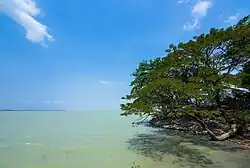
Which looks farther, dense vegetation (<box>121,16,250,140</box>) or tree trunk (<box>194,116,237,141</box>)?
tree trunk (<box>194,116,237,141</box>)

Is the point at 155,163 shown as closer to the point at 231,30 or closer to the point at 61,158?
the point at 61,158

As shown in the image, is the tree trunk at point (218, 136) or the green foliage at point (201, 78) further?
the tree trunk at point (218, 136)

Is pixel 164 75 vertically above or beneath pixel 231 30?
beneath

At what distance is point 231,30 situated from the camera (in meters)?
12.6

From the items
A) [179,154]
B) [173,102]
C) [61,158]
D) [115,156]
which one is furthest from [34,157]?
[173,102]

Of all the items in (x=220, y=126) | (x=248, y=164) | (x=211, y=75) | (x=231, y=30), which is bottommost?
(x=248, y=164)

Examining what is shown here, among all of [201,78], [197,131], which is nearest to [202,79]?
[201,78]

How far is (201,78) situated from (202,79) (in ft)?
0.22

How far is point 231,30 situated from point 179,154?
6.67m

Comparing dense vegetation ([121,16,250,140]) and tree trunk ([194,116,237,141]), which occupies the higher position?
dense vegetation ([121,16,250,140])

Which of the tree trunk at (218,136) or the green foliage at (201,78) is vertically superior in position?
the green foliage at (201,78)

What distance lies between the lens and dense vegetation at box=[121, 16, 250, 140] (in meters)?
11.8

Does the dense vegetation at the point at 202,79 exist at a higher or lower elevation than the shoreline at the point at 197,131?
higher

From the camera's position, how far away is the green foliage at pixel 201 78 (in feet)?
38.8
